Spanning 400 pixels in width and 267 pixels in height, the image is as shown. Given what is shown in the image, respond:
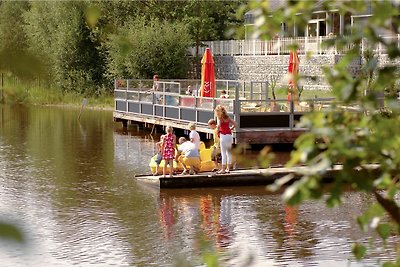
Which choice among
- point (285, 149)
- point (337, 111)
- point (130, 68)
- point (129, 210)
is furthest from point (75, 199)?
point (130, 68)

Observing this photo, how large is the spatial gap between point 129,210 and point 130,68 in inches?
1247

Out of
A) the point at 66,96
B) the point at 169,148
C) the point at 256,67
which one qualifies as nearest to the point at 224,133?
the point at 169,148

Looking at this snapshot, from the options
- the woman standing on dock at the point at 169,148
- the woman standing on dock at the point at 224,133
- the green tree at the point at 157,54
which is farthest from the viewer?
the green tree at the point at 157,54

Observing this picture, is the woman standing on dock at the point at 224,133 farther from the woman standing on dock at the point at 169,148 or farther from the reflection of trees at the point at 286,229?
the reflection of trees at the point at 286,229

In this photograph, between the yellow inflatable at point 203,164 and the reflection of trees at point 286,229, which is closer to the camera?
the reflection of trees at point 286,229

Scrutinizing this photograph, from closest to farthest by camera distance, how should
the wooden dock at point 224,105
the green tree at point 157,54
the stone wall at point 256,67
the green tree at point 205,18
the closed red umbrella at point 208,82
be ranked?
the wooden dock at point 224,105, the closed red umbrella at point 208,82, the stone wall at point 256,67, the green tree at point 157,54, the green tree at point 205,18

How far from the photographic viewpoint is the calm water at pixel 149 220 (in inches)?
473

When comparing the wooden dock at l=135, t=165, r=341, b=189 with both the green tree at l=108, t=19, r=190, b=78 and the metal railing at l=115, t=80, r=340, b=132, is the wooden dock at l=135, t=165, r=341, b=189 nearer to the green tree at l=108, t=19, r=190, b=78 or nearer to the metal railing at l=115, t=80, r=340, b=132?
the metal railing at l=115, t=80, r=340, b=132

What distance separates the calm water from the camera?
1202 centimetres

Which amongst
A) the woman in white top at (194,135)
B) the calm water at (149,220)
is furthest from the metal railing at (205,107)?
the calm water at (149,220)

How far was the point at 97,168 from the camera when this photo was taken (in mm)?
22281

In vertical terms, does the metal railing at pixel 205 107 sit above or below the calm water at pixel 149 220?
above

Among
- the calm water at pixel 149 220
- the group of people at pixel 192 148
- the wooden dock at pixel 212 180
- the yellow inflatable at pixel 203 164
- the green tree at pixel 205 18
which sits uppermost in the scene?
the green tree at pixel 205 18

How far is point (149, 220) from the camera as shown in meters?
15.1
